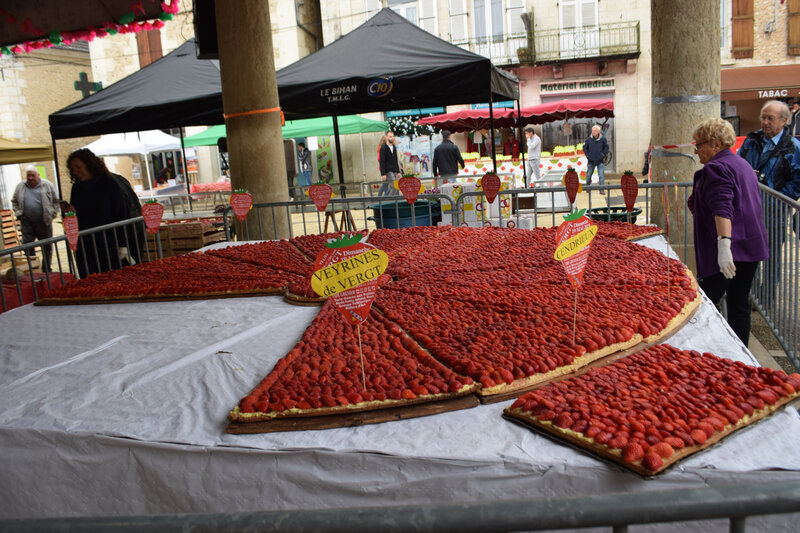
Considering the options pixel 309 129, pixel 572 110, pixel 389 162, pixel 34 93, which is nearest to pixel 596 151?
pixel 572 110

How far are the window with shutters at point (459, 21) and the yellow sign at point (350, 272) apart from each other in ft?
75.7

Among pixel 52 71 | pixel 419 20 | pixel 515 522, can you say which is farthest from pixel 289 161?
pixel 515 522

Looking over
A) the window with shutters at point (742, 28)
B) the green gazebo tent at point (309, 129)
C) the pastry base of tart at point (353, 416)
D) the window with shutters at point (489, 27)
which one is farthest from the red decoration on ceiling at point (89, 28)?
the window with shutters at point (742, 28)

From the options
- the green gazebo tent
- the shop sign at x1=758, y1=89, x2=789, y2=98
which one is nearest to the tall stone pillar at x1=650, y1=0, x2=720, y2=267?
the green gazebo tent

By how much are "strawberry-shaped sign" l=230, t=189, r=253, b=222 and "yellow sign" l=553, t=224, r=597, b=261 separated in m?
4.41

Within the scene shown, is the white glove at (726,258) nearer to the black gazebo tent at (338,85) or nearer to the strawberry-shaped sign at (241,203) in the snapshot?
the black gazebo tent at (338,85)

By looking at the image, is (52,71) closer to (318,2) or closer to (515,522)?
(318,2)

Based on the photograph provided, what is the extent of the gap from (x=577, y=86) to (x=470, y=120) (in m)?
8.18

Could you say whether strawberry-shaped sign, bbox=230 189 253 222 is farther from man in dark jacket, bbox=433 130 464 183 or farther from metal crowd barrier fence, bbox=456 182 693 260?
man in dark jacket, bbox=433 130 464 183

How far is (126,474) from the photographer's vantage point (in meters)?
2.44

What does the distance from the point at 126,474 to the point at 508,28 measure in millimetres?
24216

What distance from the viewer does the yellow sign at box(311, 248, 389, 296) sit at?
2572 millimetres

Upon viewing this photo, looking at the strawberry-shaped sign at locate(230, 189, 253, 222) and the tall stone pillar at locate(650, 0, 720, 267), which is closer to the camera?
the tall stone pillar at locate(650, 0, 720, 267)

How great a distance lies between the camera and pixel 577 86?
2420cm
